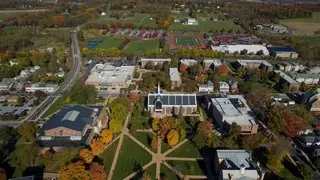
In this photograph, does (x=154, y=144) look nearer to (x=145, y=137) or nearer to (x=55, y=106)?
(x=145, y=137)

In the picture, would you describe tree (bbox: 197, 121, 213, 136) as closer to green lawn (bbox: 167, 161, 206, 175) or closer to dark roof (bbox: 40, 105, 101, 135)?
green lawn (bbox: 167, 161, 206, 175)

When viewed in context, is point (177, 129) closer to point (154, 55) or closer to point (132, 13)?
point (154, 55)

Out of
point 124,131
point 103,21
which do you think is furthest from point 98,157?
point 103,21

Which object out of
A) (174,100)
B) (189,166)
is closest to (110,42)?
(174,100)

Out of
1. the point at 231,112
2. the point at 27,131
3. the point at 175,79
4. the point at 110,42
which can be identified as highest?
the point at 27,131

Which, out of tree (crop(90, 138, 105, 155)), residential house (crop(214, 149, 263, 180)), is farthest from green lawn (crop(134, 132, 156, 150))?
residential house (crop(214, 149, 263, 180))

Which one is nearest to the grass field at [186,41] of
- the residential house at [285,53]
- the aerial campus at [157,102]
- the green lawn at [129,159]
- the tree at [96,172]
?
the aerial campus at [157,102]
